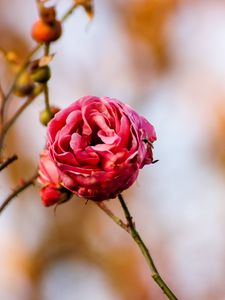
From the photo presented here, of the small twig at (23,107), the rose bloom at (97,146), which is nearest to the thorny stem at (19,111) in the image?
the small twig at (23,107)

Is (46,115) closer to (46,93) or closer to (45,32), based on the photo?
(46,93)

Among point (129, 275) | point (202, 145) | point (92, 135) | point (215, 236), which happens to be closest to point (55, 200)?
point (92, 135)

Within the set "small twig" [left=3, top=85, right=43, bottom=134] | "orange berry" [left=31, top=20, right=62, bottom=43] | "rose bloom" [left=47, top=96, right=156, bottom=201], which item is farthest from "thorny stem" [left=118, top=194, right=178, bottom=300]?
"orange berry" [left=31, top=20, right=62, bottom=43]

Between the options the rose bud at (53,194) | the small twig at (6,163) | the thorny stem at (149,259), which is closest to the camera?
the thorny stem at (149,259)

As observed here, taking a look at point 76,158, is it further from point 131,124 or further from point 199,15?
point 199,15

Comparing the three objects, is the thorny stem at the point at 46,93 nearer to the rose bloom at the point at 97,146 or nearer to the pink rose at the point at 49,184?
the pink rose at the point at 49,184
